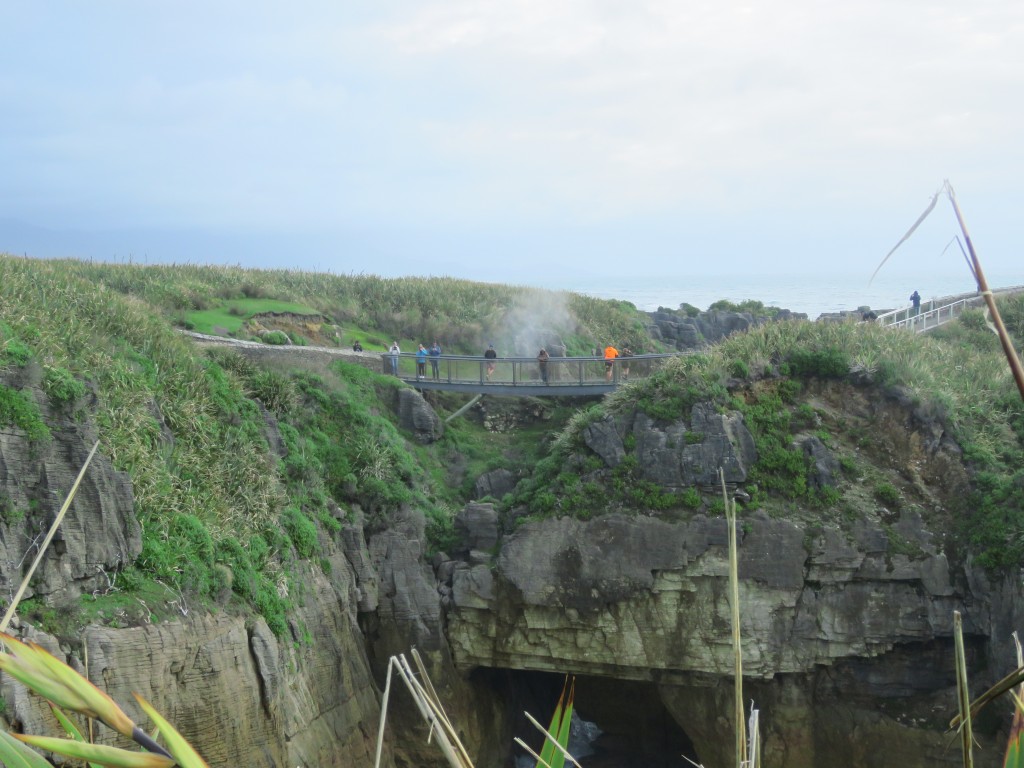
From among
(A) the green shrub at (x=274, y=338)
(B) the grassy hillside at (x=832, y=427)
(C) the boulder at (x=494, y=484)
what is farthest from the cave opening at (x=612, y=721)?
(A) the green shrub at (x=274, y=338)

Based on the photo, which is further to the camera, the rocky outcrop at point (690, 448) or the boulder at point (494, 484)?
the boulder at point (494, 484)

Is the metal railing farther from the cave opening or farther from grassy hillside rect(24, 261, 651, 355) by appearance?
the cave opening

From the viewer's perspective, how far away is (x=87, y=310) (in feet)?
58.6

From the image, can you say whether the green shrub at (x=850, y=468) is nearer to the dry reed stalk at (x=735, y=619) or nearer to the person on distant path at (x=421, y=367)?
the person on distant path at (x=421, y=367)

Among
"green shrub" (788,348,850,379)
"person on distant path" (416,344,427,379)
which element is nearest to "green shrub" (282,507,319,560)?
"person on distant path" (416,344,427,379)

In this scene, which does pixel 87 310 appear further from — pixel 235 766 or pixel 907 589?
pixel 907 589

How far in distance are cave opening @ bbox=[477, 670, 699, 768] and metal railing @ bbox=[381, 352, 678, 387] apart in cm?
684

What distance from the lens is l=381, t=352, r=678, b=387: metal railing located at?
23.9m

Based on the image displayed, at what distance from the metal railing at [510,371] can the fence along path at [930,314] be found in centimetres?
A: 745

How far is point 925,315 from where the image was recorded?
28.5 m

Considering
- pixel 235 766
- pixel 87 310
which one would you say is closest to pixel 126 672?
pixel 235 766

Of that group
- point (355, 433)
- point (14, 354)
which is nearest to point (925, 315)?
point (355, 433)

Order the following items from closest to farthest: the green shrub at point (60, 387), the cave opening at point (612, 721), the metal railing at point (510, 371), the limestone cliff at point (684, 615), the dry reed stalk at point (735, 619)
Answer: the dry reed stalk at point (735, 619)
the green shrub at point (60, 387)
the limestone cliff at point (684, 615)
the cave opening at point (612, 721)
the metal railing at point (510, 371)

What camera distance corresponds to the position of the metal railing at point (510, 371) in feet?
78.3
